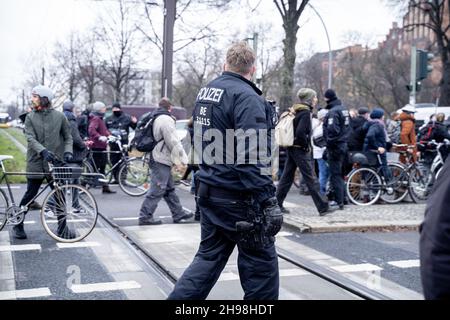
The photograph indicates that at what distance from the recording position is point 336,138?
8.95m

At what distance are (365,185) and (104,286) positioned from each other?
20.0ft

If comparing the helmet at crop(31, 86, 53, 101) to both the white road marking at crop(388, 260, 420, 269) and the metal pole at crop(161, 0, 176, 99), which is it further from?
the metal pole at crop(161, 0, 176, 99)

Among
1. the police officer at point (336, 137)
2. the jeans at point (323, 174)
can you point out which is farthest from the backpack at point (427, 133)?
the police officer at point (336, 137)

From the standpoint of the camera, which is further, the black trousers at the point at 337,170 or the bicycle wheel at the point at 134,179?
the bicycle wheel at the point at 134,179

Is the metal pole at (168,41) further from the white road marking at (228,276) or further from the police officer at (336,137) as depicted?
the white road marking at (228,276)

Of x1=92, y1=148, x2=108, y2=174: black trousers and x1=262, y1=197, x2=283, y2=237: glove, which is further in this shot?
x1=92, y1=148, x2=108, y2=174: black trousers

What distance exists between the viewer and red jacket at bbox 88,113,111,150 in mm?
11922

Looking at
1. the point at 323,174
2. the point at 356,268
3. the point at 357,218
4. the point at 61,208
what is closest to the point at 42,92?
the point at 61,208

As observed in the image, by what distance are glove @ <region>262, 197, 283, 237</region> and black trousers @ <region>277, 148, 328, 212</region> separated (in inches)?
190

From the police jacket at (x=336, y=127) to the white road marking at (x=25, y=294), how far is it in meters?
5.35

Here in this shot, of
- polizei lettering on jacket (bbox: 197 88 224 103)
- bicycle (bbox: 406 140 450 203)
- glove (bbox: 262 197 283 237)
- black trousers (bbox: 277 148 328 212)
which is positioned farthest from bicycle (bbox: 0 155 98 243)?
bicycle (bbox: 406 140 450 203)

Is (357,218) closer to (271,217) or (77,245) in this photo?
(77,245)

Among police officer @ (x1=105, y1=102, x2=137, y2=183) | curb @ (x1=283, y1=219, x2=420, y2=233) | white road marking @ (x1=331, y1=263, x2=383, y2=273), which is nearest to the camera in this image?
white road marking @ (x1=331, y1=263, x2=383, y2=273)

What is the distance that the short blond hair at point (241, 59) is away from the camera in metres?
3.79
